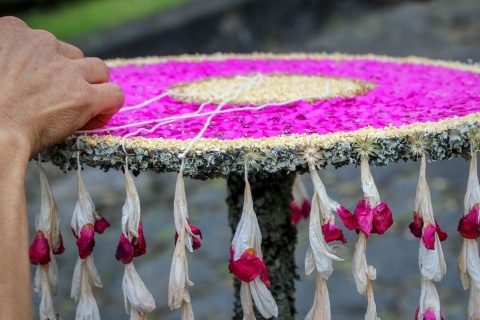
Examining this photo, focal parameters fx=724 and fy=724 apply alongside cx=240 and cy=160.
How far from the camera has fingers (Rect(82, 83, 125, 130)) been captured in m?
0.91

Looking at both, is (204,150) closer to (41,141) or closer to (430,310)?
(41,141)

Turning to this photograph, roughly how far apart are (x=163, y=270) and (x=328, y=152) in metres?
1.72

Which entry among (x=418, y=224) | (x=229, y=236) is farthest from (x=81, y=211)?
(x=229, y=236)

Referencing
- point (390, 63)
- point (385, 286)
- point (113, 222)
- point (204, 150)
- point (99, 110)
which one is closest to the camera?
point (204, 150)

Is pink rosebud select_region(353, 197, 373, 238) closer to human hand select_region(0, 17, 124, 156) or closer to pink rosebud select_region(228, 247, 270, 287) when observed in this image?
pink rosebud select_region(228, 247, 270, 287)

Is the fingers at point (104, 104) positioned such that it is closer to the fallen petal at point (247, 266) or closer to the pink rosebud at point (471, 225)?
the fallen petal at point (247, 266)

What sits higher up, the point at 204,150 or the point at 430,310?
the point at 204,150

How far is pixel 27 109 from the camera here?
83 cm

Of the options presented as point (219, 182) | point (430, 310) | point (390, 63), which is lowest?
point (430, 310)

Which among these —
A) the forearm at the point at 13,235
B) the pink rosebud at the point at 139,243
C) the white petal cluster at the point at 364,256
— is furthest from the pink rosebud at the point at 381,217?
the forearm at the point at 13,235

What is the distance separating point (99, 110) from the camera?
906mm

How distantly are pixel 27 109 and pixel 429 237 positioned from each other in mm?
490

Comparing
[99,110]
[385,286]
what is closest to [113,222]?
[385,286]

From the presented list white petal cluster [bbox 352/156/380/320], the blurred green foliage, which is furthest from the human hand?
the blurred green foliage
